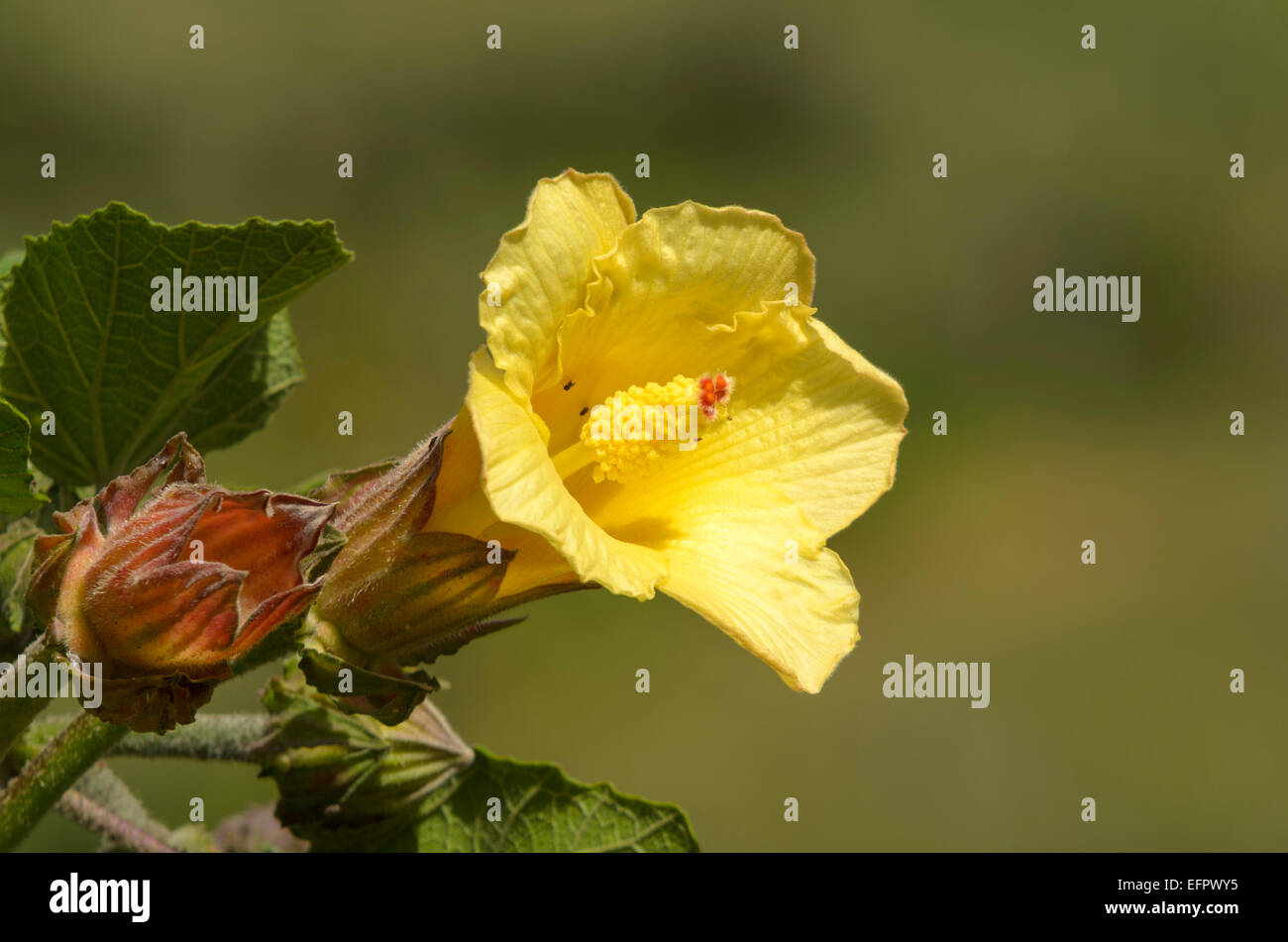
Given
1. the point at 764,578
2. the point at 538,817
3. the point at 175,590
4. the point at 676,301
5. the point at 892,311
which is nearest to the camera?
the point at 175,590

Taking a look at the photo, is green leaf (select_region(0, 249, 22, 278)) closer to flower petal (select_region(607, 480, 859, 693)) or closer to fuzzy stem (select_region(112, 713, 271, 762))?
fuzzy stem (select_region(112, 713, 271, 762))

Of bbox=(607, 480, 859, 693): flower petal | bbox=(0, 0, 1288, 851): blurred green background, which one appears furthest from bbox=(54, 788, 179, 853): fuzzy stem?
bbox=(0, 0, 1288, 851): blurred green background

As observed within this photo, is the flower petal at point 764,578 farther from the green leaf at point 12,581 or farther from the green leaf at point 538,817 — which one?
the green leaf at point 12,581

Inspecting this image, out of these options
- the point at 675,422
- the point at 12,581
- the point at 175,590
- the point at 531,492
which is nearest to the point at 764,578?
the point at 675,422

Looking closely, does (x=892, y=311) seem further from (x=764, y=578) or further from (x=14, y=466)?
(x=14, y=466)

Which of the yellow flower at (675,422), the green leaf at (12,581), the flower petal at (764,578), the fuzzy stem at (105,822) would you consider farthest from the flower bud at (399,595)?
the fuzzy stem at (105,822)
